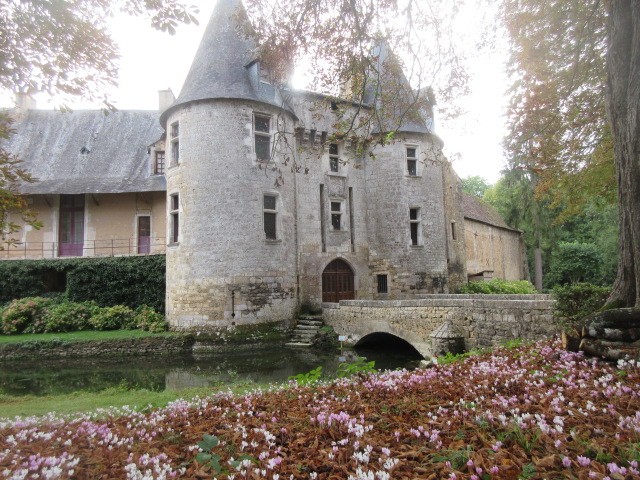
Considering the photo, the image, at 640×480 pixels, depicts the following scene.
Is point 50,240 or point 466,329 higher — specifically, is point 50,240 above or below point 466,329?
above

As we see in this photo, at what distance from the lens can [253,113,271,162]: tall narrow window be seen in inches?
638

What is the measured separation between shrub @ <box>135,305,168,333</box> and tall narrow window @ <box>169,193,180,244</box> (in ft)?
9.18

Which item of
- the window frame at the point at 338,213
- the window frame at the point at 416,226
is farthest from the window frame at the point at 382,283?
the window frame at the point at 338,213

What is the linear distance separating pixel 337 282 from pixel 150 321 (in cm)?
759

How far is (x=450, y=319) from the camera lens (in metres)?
10.7

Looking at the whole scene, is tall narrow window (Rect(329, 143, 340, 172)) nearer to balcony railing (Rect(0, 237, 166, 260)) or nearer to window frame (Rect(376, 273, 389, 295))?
window frame (Rect(376, 273, 389, 295))

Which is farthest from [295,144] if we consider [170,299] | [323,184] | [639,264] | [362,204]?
[639,264]

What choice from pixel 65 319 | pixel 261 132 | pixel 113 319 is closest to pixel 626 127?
pixel 261 132

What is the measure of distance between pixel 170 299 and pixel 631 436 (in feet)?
49.8

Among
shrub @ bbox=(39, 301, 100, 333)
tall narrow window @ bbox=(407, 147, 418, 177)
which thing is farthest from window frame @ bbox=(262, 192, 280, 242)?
shrub @ bbox=(39, 301, 100, 333)

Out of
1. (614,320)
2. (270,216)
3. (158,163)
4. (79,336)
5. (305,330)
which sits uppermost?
(158,163)

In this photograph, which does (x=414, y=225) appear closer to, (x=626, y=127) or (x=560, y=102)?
(x=560, y=102)

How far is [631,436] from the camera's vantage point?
2.49 m

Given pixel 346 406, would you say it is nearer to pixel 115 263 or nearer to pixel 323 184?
pixel 323 184
